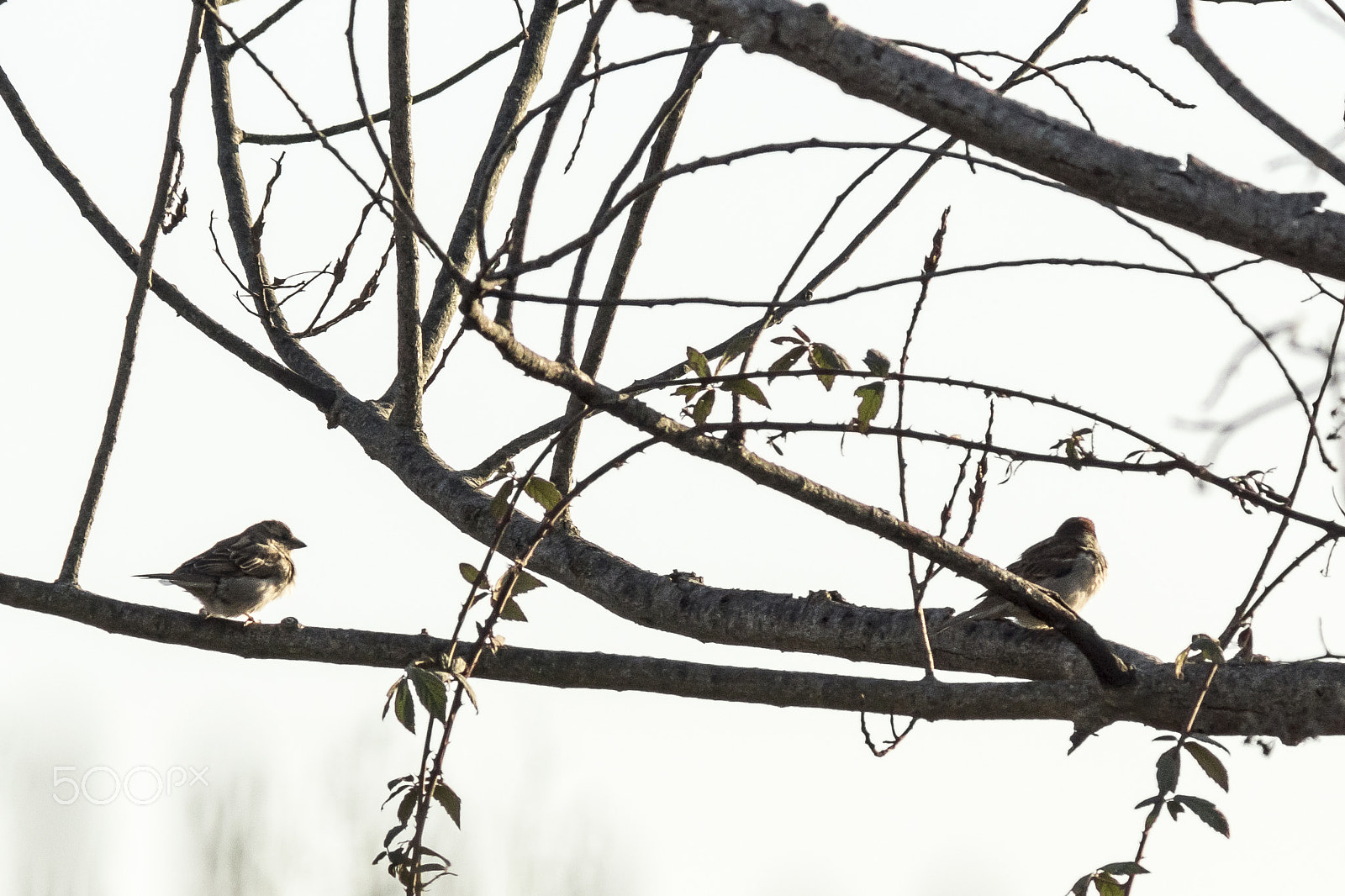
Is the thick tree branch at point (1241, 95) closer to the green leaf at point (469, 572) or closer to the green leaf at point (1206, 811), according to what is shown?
the green leaf at point (1206, 811)

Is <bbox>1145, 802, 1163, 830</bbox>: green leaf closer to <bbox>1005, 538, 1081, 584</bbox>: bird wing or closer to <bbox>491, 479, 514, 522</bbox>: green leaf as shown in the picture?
<bbox>491, 479, 514, 522</bbox>: green leaf

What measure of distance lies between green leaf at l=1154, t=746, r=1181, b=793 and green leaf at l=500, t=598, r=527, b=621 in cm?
126

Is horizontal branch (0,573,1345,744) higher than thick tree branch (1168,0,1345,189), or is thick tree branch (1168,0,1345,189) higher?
thick tree branch (1168,0,1345,189)

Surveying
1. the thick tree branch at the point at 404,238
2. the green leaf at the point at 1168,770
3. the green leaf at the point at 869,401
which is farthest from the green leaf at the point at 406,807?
the thick tree branch at the point at 404,238

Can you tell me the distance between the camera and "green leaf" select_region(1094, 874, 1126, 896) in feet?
8.59

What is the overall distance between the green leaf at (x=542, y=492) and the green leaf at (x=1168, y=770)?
1248 mm

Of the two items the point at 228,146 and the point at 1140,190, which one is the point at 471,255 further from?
the point at 1140,190

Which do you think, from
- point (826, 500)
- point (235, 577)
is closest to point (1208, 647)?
point (826, 500)

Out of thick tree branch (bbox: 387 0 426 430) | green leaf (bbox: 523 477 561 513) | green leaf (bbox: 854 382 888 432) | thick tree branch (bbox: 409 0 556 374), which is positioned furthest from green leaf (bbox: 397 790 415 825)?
thick tree branch (bbox: 409 0 556 374)

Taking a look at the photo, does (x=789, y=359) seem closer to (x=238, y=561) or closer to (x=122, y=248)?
(x=122, y=248)

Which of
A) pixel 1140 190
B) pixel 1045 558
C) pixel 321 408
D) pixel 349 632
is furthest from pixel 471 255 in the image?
pixel 1045 558

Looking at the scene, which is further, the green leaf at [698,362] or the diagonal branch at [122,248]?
the diagonal branch at [122,248]

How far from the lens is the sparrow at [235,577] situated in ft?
25.2

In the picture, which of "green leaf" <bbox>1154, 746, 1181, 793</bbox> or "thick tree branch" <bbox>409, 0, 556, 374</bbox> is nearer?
"green leaf" <bbox>1154, 746, 1181, 793</bbox>
